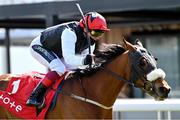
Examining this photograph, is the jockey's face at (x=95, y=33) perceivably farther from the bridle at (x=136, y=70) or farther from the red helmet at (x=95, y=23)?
the bridle at (x=136, y=70)

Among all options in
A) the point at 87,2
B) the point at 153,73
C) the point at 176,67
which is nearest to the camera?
the point at 153,73

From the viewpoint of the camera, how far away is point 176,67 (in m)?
15.3

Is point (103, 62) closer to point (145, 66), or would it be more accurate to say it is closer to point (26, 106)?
point (145, 66)

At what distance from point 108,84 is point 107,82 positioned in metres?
0.03

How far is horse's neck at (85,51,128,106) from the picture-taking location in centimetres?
651

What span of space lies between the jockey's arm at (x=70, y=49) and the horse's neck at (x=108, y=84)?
330 millimetres

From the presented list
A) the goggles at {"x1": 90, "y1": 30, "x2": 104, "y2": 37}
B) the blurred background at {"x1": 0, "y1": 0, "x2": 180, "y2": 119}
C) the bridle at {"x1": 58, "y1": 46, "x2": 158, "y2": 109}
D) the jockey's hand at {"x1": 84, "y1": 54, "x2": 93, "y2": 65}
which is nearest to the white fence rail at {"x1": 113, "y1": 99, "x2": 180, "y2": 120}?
the blurred background at {"x1": 0, "y1": 0, "x2": 180, "y2": 119}

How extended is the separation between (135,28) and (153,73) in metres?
9.25

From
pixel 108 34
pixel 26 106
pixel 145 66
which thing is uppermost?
pixel 108 34

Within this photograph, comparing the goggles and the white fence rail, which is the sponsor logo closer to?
the goggles

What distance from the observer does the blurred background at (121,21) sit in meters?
10.6

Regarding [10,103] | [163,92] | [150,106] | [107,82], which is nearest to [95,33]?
[107,82]

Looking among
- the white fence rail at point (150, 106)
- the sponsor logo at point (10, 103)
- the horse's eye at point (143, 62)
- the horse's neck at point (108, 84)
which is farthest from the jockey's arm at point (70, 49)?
the white fence rail at point (150, 106)

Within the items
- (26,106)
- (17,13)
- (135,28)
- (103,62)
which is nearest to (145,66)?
(103,62)
